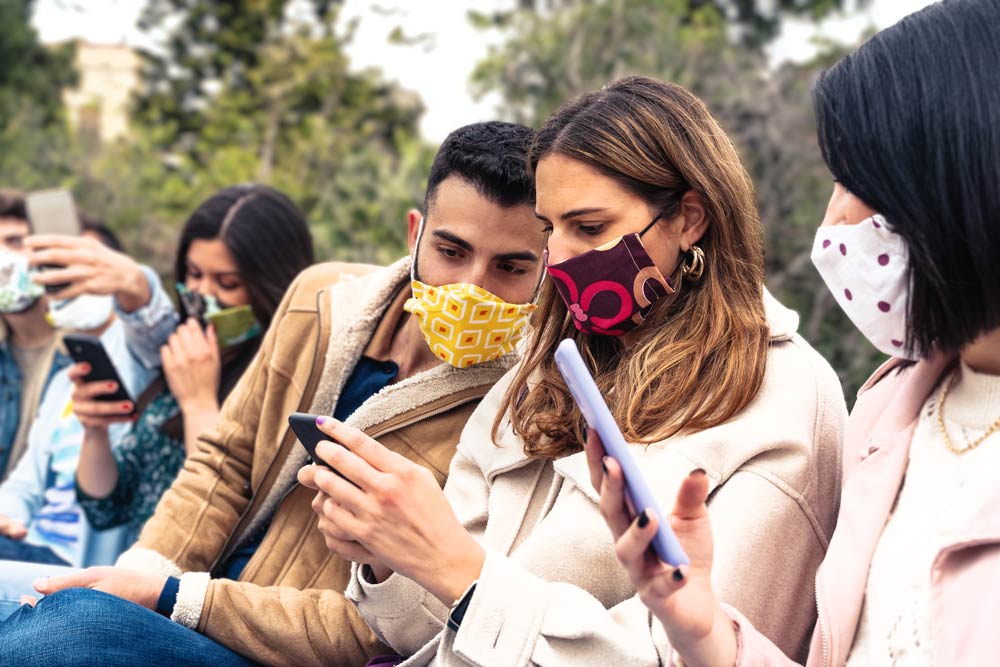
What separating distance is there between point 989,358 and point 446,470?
144 cm

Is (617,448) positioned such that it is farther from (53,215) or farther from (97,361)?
(53,215)

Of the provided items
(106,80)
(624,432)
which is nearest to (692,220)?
(624,432)

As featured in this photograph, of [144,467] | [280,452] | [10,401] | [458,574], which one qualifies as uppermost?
[458,574]

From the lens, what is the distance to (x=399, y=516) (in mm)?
2260

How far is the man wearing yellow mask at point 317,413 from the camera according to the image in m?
2.85

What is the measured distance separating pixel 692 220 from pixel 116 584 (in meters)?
1.70

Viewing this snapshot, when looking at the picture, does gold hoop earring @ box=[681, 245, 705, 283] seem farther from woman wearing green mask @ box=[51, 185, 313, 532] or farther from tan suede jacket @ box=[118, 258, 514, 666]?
woman wearing green mask @ box=[51, 185, 313, 532]

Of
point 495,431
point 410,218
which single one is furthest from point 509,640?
point 410,218

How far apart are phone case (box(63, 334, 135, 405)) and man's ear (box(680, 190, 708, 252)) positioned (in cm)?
229

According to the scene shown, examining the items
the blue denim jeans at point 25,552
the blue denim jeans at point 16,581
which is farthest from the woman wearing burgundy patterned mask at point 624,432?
the blue denim jeans at point 25,552

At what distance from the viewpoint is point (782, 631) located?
2.37 meters

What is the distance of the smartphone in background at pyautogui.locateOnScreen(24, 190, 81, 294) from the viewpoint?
4.39 meters

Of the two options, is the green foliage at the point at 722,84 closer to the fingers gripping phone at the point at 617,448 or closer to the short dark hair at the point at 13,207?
the short dark hair at the point at 13,207

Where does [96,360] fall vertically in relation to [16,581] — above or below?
above
